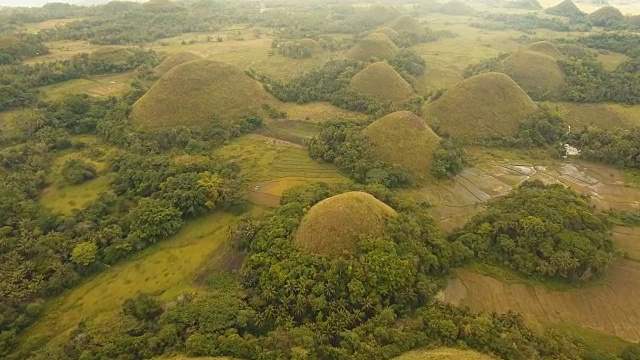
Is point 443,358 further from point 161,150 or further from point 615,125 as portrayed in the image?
point 615,125

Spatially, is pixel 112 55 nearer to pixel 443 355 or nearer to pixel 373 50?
pixel 373 50

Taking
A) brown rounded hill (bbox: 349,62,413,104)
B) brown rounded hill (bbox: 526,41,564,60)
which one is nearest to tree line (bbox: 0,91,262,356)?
brown rounded hill (bbox: 349,62,413,104)

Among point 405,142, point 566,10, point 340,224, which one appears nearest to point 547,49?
point 405,142

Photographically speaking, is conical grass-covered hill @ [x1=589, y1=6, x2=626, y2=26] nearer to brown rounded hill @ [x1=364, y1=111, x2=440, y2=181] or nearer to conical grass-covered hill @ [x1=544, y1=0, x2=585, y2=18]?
conical grass-covered hill @ [x1=544, y1=0, x2=585, y2=18]

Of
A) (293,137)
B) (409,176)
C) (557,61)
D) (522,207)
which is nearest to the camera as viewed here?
(522,207)

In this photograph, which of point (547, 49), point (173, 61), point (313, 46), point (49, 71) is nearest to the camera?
point (49, 71)

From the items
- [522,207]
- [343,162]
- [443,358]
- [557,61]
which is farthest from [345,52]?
[443,358]
